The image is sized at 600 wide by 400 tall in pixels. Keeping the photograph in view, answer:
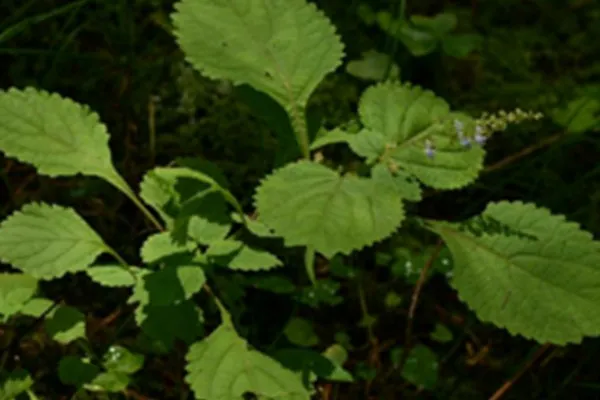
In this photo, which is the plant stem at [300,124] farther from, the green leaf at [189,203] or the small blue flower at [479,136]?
the small blue flower at [479,136]

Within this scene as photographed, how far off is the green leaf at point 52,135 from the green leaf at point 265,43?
0.94 ft

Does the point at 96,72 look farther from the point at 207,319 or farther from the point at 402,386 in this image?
the point at 402,386

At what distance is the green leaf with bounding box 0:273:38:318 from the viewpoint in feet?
5.99

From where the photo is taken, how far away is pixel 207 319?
2.12m

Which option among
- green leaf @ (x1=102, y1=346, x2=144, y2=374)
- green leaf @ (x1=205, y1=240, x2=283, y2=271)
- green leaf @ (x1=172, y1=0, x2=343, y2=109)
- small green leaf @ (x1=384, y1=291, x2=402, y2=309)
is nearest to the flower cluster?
green leaf @ (x1=172, y1=0, x2=343, y2=109)

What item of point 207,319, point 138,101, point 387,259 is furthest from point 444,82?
point 207,319

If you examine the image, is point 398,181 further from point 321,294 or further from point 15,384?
point 15,384

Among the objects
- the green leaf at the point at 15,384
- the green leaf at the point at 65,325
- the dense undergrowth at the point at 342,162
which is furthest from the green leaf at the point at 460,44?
the green leaf at the point at 15,384

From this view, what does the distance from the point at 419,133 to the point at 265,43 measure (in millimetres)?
393

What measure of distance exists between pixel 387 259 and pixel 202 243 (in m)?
0.62

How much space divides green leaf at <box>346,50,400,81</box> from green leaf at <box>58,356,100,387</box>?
117 centimetres

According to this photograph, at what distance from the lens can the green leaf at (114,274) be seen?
5.98 feet

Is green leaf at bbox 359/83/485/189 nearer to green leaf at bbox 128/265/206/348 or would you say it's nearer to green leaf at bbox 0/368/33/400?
green leaf at bbox 128/265/206/348

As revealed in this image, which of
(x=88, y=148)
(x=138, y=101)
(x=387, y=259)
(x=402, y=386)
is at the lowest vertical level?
(x=402, y=386)
